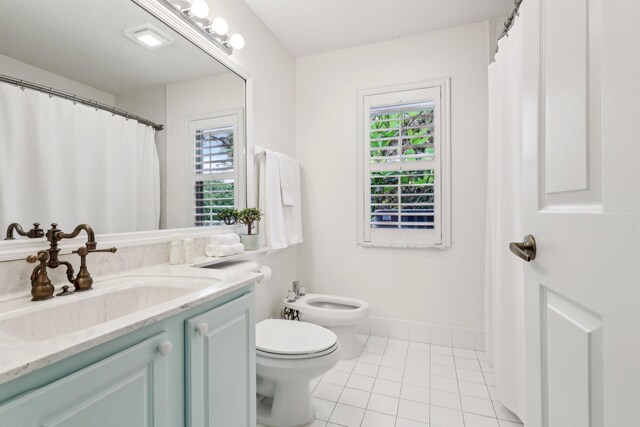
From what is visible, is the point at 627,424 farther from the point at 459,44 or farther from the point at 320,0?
the point at 459,44

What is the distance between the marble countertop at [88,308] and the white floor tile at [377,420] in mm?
986

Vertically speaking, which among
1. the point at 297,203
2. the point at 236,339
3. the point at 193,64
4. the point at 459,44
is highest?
the point at 459,44

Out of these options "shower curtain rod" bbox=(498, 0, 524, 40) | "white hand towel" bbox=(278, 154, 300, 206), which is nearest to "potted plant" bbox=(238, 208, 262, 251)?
"white hand towel" bbox=(278, 154, 300, 206)

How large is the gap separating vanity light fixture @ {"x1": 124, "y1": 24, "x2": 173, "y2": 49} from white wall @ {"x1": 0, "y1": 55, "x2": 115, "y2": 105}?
1.01 feet

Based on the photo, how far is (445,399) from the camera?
5.48 feet

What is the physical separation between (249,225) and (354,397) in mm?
1169

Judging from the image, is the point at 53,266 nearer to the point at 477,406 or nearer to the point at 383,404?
the point at 383,404

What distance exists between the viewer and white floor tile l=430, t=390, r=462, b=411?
1618 millimetres

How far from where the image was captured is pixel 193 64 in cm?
159

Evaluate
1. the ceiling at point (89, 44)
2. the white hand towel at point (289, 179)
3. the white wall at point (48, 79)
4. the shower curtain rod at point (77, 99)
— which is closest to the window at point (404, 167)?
the white hand towel at point (289, 179)

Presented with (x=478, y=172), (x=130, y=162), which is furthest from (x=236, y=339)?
(x=478, y=172)

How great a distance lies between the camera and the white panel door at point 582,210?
17.4 inches

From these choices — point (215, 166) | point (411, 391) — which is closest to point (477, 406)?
point (411, 391)

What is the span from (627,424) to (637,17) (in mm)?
587
